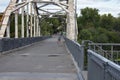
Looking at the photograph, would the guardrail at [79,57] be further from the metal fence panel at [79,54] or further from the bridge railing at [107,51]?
the bridge railing at [107,51]

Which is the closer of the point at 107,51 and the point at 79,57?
the point at 79,57

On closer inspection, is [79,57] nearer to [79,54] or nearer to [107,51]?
[79,54]

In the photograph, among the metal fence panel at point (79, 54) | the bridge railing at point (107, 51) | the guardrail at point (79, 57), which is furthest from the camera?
the bridge railing at point (107, 51)

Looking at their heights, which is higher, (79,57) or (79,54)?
(79,54)

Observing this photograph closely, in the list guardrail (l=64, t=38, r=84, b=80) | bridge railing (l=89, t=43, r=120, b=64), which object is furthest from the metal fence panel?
bridge railing (l=89, t=43, r=120, b=64)

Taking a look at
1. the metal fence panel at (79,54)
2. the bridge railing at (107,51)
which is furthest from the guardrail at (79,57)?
the bridge railing at (107,51)

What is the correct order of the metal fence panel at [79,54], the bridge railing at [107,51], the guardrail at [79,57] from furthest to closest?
the bridge railing at [107,51] < the metal fence panel at [79,54] < the guardrail at [79,57]

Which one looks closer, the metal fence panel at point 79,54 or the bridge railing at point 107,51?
the metal fence panel at point 79,54

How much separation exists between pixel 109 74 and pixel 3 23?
54.1m

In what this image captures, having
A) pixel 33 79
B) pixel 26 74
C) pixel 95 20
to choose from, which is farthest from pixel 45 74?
pixel 95 20

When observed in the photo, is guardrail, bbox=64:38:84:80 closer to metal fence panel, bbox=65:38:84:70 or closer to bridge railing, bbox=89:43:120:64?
metal fence panel, bbox=65:38:84:70

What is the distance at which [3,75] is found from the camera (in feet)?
51.3

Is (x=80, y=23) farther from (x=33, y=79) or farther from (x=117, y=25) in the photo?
(x=33, y=79)

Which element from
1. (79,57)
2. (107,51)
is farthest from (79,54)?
(107,51)
